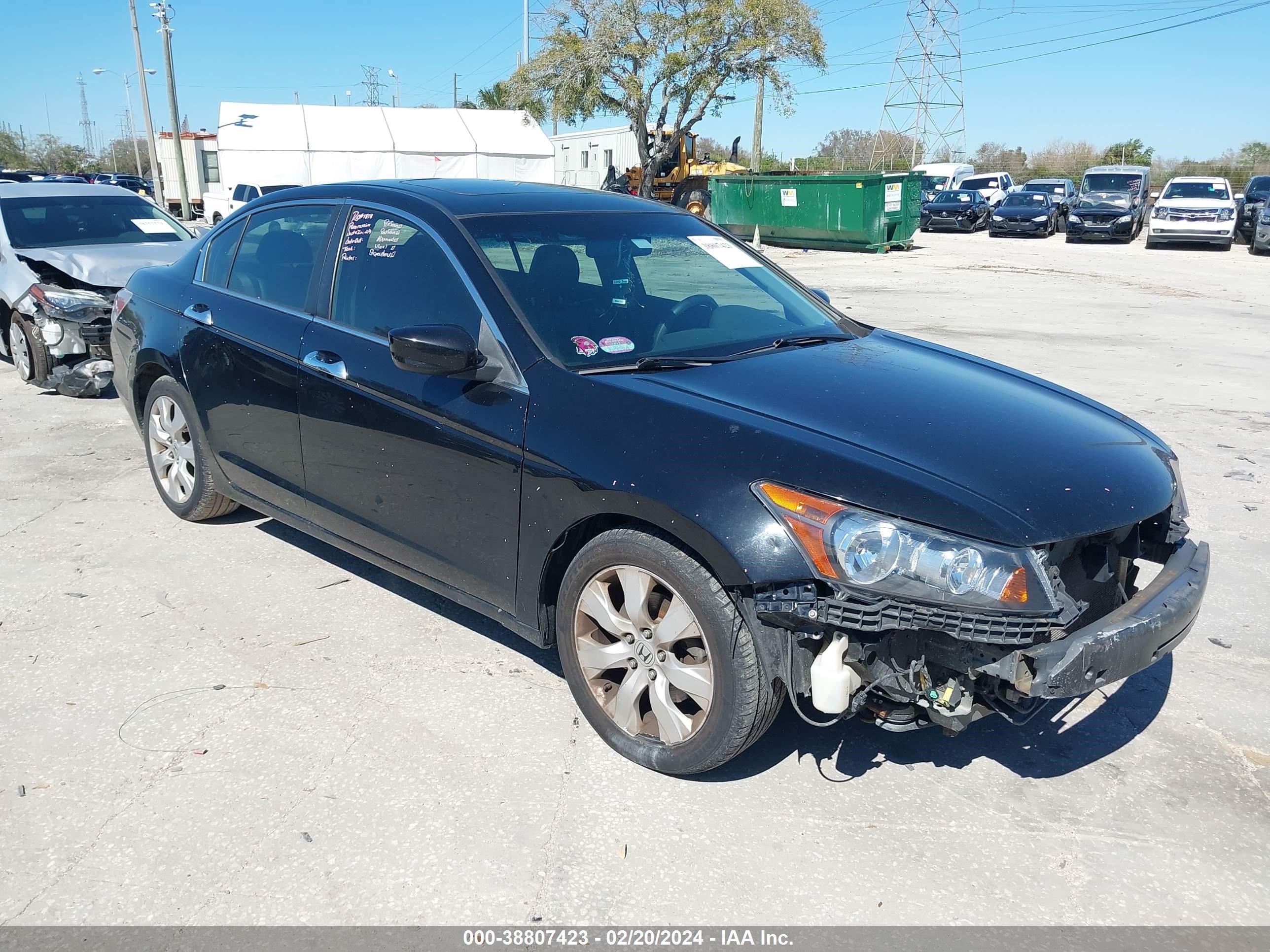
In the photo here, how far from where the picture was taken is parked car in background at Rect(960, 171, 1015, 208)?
119 ft

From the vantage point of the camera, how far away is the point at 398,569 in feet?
12.5

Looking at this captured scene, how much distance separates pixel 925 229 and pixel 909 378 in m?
33.6

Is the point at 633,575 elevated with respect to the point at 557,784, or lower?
elevated

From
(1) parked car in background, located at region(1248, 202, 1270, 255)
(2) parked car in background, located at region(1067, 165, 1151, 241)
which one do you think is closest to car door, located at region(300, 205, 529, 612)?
(1) parked car in background, located at region(1248, 202, 1270, 255)

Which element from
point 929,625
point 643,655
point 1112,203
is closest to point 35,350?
point 643,655

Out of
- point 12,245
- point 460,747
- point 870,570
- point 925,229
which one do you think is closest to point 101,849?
point 460,747

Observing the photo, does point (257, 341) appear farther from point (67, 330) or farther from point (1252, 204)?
point (1252, 204)

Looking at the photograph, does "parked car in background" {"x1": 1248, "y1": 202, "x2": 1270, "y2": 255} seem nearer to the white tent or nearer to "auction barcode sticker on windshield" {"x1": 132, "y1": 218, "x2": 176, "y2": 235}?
the white tent

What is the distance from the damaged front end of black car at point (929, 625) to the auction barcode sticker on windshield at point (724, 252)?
1.87 metres

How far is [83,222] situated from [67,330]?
156 centimetres

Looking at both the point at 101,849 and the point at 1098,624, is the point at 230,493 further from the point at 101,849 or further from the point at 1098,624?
the point at 1098,624

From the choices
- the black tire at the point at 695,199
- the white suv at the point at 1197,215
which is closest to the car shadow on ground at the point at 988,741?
the white suv at the point at 1197,215

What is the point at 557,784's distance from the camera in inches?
120

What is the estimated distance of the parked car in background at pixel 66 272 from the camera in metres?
8.10
